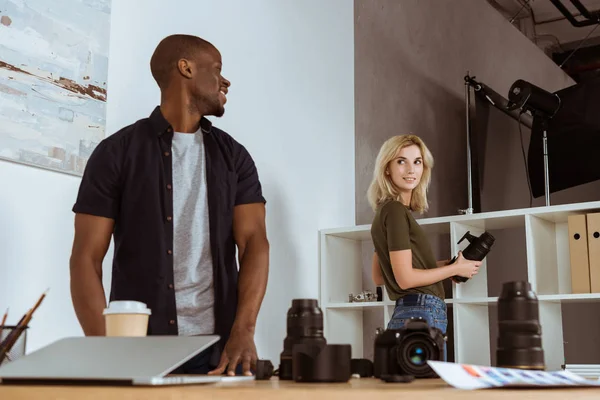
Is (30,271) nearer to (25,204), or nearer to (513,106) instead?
(25,204)

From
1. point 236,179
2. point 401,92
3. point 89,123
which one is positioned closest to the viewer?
point 236,179

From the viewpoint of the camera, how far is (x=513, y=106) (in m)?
4.36

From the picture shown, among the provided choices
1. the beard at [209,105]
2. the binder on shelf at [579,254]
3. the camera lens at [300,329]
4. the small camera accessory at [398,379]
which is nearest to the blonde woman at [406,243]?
the binder on shelf at [579,254]

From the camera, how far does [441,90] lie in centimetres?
466

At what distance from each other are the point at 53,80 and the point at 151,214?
68 cm

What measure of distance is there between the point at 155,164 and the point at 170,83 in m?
0.27

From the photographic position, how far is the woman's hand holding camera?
9.29 feet

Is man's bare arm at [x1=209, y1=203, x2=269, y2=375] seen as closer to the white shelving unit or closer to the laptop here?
the laptop

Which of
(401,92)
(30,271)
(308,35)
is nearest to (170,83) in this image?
(30,271)

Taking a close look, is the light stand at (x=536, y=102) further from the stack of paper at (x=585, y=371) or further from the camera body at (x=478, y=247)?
the stack of paper at (x=585, y=371)

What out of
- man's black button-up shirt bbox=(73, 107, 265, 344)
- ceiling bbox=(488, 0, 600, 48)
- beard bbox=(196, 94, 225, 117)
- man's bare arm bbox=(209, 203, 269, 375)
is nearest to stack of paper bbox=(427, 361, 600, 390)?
man's bare arm bbox=(209, 203, 269, 375)

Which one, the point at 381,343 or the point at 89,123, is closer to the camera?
the point at 381,343

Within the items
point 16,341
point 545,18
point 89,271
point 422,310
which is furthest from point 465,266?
point 545,18

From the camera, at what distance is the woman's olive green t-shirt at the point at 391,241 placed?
2.67m
